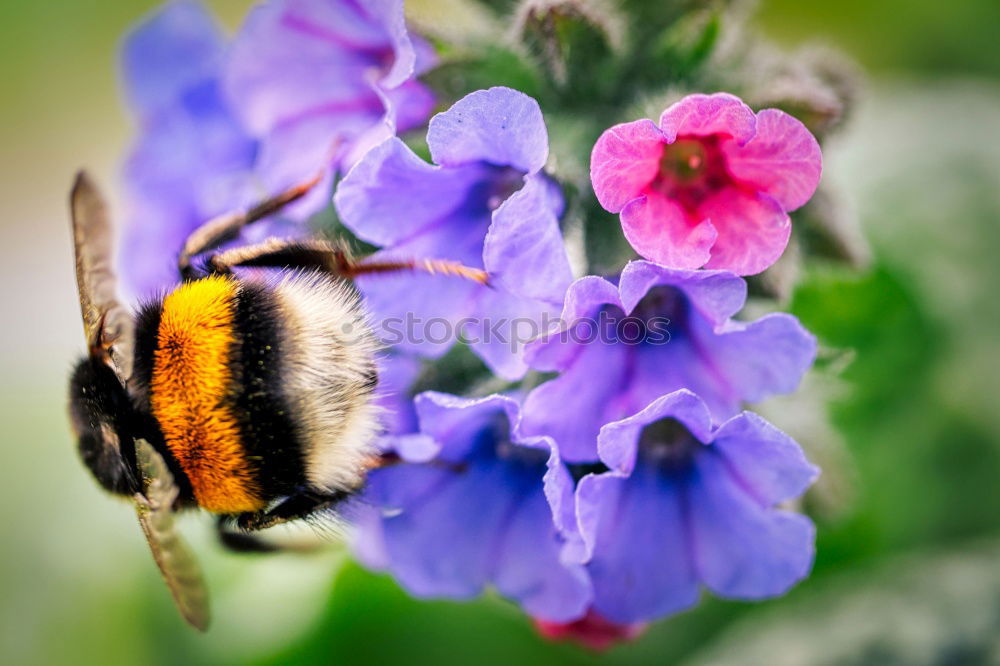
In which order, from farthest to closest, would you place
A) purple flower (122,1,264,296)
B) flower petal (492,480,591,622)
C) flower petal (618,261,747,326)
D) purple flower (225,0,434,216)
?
purple flower (122,1,264,296) → purple flower (225,0,434,216) → flower petal (492,480,591,622) → flower petal (618,261,747,326)

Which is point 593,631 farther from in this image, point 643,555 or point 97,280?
point 97,280

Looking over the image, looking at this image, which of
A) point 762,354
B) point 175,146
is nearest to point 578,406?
point 762,354

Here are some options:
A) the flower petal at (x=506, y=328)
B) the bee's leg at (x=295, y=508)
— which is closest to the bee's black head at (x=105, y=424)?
the bee's leg at (x=295, y=508)

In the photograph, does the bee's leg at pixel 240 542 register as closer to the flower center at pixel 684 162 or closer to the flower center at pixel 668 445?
the flower center at pixel 668 445

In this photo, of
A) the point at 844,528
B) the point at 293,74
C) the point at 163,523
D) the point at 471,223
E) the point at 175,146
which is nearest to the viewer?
the point at 163,523

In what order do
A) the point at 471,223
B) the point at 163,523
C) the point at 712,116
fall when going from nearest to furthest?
the point at 712,116 < the point at 163,523 < the point at 471,223

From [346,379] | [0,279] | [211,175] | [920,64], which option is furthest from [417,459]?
[0,279]

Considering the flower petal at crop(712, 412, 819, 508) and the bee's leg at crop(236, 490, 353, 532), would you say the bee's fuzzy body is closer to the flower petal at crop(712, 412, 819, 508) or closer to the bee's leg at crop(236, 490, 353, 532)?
the bee's leg at crop(236, 490, 353, 532)

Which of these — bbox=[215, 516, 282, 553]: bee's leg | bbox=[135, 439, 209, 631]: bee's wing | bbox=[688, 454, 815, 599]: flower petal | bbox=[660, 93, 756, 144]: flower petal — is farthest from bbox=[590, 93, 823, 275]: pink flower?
bbox=[215, 516, 282, 553]: bee's leg
